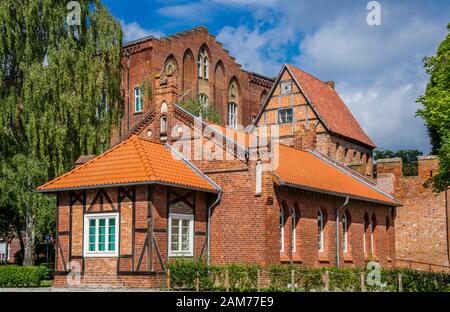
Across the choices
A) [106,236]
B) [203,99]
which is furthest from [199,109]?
[106,236]

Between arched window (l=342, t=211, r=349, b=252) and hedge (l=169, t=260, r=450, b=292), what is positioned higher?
arched window (l=342, t=211, r=349, b=252)

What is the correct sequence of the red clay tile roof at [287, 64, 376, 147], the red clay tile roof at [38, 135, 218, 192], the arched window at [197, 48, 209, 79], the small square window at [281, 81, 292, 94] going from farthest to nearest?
the arched window at [197, 48, 209, 79], the small square window at [281, 81, 292, 94], the red clay tile roof at [287, 64, 376, 147], the red clay tile roof at [38, 135, 218, 192]

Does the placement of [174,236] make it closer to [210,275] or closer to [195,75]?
[210,275]

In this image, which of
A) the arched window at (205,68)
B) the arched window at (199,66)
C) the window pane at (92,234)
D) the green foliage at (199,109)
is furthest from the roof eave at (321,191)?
the arched window at (205,68)

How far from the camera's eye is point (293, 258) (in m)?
25.5

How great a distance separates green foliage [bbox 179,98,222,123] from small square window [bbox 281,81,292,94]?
6.23 m

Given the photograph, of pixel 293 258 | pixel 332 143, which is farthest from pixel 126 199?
A: pixel 332 143

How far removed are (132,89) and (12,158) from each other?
18887 mm

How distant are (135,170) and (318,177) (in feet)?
32.5

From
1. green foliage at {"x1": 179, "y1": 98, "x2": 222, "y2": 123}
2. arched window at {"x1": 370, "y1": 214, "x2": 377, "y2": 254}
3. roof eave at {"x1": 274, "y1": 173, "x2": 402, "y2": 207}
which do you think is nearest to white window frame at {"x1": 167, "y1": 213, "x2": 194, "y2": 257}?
roof eave at {"x1": 274, "y1": 173, "x2": 402, "y2": 207}

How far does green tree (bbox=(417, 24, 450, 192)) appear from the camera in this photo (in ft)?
83.6

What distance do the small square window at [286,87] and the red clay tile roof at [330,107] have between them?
2.22ft

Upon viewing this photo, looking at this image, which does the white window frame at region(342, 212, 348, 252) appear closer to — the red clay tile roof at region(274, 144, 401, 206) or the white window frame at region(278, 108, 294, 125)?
the red clay tile roof at region(274, 144, 401, 206)

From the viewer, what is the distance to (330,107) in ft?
142
